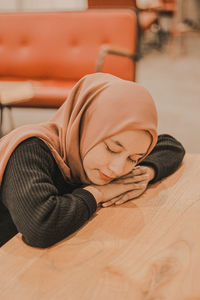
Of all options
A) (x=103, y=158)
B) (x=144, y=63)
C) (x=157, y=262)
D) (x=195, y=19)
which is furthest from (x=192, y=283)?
(x=195, y=19)

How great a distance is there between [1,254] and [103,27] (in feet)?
7.89

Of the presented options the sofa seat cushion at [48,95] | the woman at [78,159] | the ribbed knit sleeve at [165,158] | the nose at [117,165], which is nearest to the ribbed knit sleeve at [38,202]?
the woman at [78,159]

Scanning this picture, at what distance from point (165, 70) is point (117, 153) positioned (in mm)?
4622

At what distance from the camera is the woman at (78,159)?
887 mm

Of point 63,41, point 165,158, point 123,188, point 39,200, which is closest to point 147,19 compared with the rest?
point 63,41

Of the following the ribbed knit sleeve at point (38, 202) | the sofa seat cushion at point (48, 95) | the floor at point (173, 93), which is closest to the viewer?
the ribbed knit sleeve at point (38, 202)

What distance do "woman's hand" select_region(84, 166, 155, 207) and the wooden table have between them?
0.03 metres

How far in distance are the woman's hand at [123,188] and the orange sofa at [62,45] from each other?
5.42ft

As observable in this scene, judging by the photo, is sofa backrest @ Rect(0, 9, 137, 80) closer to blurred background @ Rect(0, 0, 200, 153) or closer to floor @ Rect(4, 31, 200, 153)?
blurred background @ Rect(0, 0, 200, 153)

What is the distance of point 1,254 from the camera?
2.71 ft

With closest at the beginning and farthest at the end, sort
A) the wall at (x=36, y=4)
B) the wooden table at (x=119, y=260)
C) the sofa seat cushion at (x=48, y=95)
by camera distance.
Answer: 1. the wooden table at (x=119, y=260)
2. the sofa seat cushion at (x=48, y=95)
3. the wall at (x=36, y=4)

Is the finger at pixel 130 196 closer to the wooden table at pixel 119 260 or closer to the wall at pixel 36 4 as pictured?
the wooden table at pixel 119 260

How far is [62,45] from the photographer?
2900mm

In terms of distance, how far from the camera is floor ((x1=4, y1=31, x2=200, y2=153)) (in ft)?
10.6
